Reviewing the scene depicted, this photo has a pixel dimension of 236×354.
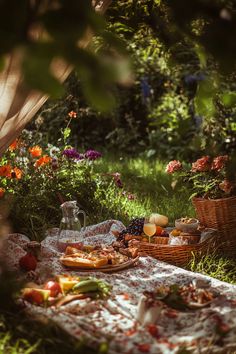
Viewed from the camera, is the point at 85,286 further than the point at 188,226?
No

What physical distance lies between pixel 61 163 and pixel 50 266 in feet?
5.68

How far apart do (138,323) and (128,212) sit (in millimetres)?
2380

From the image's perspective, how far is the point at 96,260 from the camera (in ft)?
10.2

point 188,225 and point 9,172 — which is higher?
point 9,172

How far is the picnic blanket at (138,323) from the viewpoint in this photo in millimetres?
2180

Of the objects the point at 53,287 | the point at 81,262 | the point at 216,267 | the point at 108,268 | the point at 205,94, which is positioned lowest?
the point at 216,267

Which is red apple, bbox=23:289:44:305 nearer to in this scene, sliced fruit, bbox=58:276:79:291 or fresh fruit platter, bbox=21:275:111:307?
fresh fruit platter, bbox=21:275:111:307

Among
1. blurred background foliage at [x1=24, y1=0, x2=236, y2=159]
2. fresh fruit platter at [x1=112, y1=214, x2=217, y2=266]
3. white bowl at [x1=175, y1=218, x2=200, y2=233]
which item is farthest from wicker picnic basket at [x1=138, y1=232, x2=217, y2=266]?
blurred background foliage at [x1=24, y1=0, x2=236, y2=159]

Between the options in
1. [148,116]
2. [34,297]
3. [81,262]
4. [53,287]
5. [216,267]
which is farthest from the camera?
[148,116]

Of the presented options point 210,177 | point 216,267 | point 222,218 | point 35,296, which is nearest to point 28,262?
point 35,296

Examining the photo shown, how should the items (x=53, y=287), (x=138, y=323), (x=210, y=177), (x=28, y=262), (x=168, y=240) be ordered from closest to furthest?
(x=138, y=323), (x=53, y=287), (x=28, y=262), (x=168, y=240), (x=210, y=177)

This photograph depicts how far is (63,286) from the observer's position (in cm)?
264

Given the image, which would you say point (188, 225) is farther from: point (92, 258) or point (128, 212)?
point (128, 212)

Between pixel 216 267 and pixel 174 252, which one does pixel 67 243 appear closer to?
pixel 174 252
